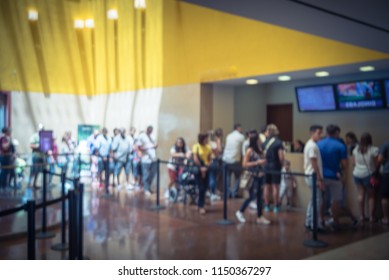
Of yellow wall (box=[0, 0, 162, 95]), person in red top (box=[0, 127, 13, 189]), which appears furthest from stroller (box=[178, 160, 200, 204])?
person in red top (box=[0, 127, 13, 189])

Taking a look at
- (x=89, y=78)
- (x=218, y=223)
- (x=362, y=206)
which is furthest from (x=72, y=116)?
(x=362, y=206)

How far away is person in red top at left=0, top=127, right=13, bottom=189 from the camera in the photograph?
600cm

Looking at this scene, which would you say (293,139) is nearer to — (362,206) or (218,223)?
(362,206)

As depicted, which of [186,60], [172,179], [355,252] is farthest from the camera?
[186,60]

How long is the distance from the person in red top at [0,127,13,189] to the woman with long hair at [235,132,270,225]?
3.50 metres

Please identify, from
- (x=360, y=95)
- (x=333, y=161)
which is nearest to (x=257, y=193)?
(x=333, y=161)

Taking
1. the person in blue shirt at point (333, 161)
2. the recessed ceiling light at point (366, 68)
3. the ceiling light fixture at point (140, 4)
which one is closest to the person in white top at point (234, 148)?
the recessed ceiling light at point (366, 68)

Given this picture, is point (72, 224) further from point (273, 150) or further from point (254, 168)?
point (273, 150)

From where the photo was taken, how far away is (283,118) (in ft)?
33.5

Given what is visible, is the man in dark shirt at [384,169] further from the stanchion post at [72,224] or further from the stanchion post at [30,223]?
the stanchion post at [30,223]

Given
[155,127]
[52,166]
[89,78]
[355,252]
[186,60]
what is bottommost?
[355,252]

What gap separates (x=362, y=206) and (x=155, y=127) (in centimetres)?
495

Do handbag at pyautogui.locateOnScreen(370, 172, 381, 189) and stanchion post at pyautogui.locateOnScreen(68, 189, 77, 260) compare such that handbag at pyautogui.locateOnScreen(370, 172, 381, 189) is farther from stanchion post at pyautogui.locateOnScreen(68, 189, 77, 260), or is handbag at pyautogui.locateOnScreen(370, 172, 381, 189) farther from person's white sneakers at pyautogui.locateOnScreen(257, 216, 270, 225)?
stanchion post at pyautogui.locateOnScreen(68, 189, 77, 260)

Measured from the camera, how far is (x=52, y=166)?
710 centimetres
